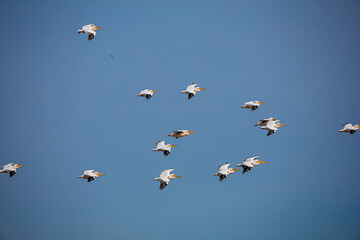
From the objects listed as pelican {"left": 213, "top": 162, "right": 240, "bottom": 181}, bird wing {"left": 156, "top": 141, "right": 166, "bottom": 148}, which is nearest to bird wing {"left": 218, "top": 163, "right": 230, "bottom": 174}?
pelican {"left": 213, "top": 162, "right": 240, "bottom": 181}

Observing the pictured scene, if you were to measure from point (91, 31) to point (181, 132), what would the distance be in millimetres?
12070

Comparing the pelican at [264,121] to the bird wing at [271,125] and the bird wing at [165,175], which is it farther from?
the bird wing at [165,175]

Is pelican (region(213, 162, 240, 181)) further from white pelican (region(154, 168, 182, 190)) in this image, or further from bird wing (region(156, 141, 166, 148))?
bird wing (region(156, 141, 166, 148))

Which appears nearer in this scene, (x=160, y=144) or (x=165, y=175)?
(x=165, y=175)

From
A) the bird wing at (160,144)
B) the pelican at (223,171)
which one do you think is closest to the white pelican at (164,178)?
the bird wing at (160,144)

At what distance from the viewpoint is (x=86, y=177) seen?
44.4 m

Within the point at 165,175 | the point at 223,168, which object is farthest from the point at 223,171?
the point at 165,175

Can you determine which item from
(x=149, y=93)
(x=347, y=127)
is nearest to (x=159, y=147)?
(x=149, y=93)

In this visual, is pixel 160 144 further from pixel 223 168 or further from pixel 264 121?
pixel 264 121

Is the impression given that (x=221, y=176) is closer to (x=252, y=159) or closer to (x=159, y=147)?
(x=252, y=159)

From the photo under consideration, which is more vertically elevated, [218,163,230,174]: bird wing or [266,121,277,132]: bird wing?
[266,121,277,132]: bird wing

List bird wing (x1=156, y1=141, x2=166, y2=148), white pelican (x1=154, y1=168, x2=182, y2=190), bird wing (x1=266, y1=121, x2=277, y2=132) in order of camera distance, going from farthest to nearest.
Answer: bird wing (x1=266, y1=121, x2=277, y2=132) → bird wing (x1=156, y1=141, x2=166, y2=148) → white pelican (x1=154, y1=168, x2=182, y2=190)

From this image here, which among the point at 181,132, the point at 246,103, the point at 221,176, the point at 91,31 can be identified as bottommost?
the point at 221,176

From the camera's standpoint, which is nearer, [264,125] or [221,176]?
[221,176]
